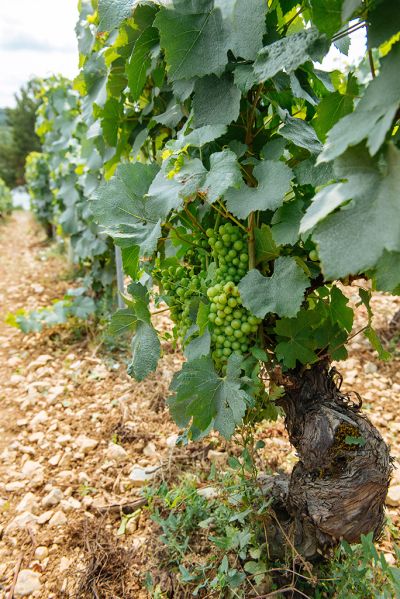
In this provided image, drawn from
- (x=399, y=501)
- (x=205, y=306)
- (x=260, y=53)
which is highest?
(x=260, y=53)

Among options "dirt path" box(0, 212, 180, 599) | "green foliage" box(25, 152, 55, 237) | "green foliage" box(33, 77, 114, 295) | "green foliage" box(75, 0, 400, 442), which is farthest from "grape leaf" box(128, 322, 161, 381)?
"green foliage" box(25, 152, 55, 237)

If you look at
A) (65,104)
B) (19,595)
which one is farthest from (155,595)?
(65,104)

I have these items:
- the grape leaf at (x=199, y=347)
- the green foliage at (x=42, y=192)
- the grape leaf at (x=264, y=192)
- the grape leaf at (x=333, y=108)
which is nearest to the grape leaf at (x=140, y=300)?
the grape leaf at (x=199, y=347)

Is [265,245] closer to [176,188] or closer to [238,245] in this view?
[238,245]

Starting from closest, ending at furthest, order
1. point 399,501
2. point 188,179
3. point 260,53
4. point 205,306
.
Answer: point 260,53
point 188,179
point 205,306
point 399,501

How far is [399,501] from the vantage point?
2.00 meters

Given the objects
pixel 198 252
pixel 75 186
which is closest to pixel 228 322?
pixel 198 252

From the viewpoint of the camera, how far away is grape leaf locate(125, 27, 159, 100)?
1233 millimetres

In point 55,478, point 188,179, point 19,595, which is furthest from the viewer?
point 55,478

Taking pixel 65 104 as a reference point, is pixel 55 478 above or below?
below

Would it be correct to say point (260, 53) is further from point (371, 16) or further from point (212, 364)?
point (212, 364)

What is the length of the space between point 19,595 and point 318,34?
1986 millimetres

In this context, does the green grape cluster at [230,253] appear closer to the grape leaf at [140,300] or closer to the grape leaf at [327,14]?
the grape leaf at [140,300]

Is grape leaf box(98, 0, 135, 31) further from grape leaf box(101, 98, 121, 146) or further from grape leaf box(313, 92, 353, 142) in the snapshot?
grape leaf box(313, 92, 353, 142)
